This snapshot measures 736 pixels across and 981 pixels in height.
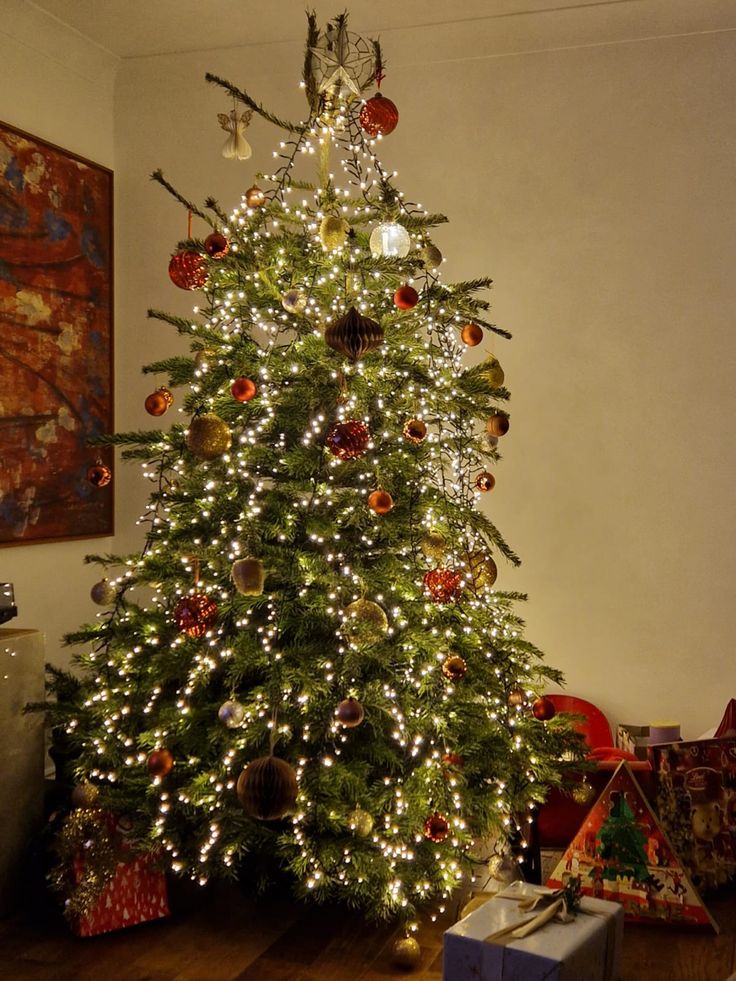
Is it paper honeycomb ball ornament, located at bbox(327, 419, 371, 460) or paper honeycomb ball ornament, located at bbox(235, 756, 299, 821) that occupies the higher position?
paper honeycomb ball ornament, located at bbox(327, 419, 371, 460)

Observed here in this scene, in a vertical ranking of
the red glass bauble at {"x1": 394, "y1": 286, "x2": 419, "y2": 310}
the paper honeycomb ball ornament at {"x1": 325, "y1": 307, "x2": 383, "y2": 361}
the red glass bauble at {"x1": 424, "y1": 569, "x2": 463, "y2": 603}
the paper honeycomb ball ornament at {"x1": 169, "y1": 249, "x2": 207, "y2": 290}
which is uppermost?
the paper honeycomb ball ornament at {"x1": 169, "y1": 249, "x2": 207, "y2": 290}

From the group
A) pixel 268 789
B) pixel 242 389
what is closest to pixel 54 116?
pixel 242 389

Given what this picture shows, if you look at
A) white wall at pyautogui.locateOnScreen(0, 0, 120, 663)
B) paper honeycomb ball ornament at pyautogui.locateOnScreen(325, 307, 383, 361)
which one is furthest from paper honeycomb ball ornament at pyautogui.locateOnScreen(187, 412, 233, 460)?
white wall at pyautogui.locateOnScreen(0, 0, 120, 663)

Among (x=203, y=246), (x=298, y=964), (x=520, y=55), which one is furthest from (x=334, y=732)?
(x=520, y=55)

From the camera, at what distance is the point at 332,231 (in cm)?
265

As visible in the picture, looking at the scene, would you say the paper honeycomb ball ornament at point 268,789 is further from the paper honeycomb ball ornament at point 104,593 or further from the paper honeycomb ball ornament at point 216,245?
the paper honeycomb ball ornament at point 216,245

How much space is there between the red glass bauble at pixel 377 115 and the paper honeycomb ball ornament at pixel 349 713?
151 centimetres

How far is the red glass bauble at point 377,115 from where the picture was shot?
8.77 ft

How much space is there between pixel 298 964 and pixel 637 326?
259 centimetres

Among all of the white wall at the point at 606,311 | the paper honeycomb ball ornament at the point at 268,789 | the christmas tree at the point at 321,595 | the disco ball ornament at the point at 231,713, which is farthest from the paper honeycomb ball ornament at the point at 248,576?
the white wall at the point at 606,311

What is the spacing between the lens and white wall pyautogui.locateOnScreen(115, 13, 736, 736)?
3.83 m

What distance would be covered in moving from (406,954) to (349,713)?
25.8 inches

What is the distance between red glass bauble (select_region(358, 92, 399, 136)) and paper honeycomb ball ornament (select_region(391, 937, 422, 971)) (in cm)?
212

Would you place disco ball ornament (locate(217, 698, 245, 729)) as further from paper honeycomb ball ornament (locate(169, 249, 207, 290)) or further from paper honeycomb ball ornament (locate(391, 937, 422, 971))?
paper honeycomb ball ornament (locate(169, 249, 207, 290))
